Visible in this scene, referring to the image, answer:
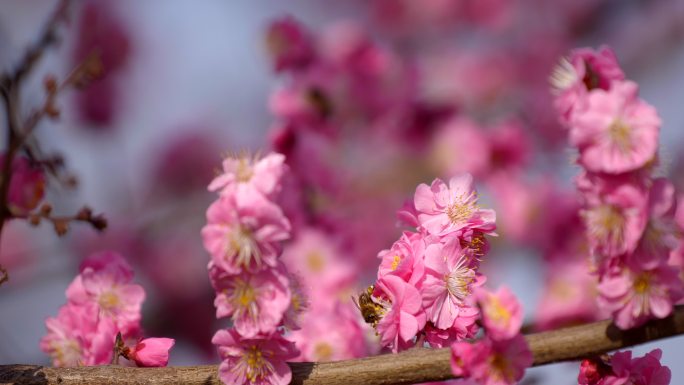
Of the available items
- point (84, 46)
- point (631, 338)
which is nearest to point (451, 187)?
point (631, 338)

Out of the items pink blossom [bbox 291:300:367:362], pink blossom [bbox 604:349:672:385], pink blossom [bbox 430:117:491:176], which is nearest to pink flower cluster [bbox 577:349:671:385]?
pink blossom [bbox 604:349:672:385]

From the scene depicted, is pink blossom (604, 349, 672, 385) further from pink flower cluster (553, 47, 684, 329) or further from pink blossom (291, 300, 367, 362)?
pink blossom (291, 300, 367, 362)

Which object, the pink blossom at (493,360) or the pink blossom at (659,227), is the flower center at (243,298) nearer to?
the pink blossom at (493,360)

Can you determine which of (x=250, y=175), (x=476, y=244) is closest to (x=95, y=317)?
(x=250, y=175)

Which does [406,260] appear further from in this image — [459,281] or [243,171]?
[243,171]

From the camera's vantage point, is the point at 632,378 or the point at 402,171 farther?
the point at 402,171

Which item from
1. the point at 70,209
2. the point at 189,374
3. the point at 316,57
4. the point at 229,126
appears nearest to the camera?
the point at 189,374

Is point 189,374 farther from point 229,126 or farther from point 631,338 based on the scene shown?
point 229,126
